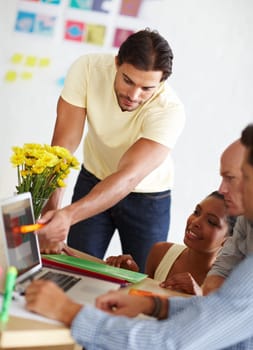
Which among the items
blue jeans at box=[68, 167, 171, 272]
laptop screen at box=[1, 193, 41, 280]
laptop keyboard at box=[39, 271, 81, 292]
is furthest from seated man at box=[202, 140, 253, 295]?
blue jeans at box=[68, 167, 171, 272]

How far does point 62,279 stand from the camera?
1.83 metres

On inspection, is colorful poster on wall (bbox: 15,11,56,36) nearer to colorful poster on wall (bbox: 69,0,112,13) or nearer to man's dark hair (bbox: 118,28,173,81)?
colorful poster on wall (bbox: 69,0,112,13)

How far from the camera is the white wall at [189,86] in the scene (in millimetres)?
3719

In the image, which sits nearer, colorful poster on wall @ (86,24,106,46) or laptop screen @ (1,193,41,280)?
laptop screen @ (1,193,41,280)

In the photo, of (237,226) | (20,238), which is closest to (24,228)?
(20,238)

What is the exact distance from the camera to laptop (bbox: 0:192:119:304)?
161 cm

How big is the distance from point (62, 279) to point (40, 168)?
1.01ft

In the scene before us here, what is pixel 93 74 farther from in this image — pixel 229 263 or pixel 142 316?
pixel 142 316

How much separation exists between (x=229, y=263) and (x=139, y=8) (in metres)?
2.22

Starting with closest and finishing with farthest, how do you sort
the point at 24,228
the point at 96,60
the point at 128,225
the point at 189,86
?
the point at 24,228
the point at 96,60
the point at 128,225
the point at 189,86

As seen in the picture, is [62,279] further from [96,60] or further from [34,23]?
[34,23]

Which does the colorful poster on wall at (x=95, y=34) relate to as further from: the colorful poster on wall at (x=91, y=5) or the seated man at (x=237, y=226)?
the seated man at (x=237, y=226)

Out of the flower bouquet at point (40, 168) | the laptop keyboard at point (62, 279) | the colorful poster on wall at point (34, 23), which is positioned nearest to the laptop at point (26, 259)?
the laptop keyboard at point (62, 279)

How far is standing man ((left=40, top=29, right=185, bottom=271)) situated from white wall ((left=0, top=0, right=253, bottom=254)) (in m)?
1.06
